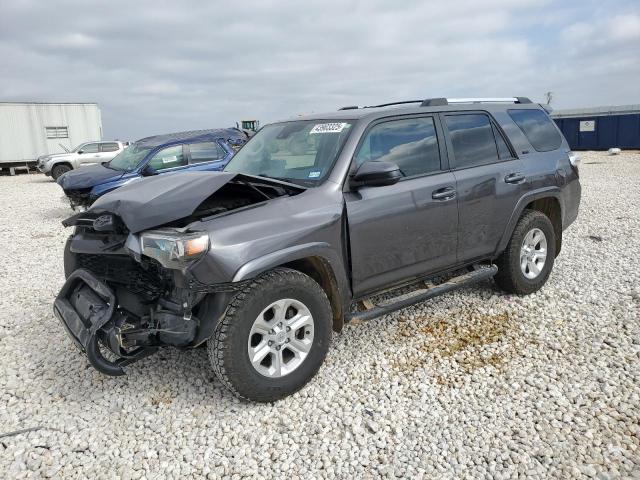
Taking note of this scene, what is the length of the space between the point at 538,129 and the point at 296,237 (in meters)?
3.18

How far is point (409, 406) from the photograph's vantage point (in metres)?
3.12

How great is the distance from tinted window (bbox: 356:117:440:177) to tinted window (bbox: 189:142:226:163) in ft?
21.2

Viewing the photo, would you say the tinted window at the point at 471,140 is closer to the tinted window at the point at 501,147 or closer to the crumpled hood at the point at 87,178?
the tinted window at the point at 501,147

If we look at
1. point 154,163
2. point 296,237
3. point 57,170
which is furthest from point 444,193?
point 57,170

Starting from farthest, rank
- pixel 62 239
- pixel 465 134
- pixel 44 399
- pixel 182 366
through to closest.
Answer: pixel 62 239 < pixel 465 134 < pixel 182 366 < pixel 44 399

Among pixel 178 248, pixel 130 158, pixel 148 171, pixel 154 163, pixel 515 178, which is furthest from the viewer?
pixel 130 158

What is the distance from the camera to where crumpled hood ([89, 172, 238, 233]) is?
9.73 ft

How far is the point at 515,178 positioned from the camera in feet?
14.6

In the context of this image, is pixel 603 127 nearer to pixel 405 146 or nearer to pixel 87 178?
pixel 87 178

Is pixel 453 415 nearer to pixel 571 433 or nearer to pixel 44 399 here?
pixel 571 433

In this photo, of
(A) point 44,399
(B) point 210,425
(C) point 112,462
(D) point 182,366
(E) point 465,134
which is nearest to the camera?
(C) point 112,462

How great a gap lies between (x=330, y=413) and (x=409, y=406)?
508 millimetres

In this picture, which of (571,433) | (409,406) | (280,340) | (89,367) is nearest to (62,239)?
(89,367)

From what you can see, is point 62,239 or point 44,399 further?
point 62,239
